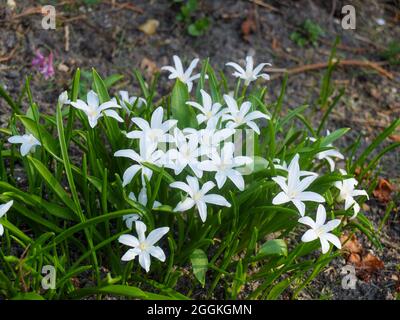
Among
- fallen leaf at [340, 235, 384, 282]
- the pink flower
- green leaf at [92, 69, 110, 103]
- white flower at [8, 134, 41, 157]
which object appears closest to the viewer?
white flower at [8, 134, 41, 157]

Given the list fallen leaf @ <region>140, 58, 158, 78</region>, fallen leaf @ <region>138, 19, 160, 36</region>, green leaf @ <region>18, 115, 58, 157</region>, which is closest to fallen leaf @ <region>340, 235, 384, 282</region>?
green leaf @ <region>18, 115, 58, 157</region>

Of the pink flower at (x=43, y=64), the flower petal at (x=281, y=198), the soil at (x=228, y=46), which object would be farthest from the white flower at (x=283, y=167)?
the pink flower at (x=43, y=64)

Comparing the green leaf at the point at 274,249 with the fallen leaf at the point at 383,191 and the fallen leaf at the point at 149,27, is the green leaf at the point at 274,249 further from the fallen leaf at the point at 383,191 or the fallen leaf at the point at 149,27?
the fallen leaf at the point at 149,27

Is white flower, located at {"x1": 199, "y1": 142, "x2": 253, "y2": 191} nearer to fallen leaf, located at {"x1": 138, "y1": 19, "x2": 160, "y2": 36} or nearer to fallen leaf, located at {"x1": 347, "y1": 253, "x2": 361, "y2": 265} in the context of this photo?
fallen leaf, located at {"x1": 347, "y1": 253, "x2": 361, "y2": 265}

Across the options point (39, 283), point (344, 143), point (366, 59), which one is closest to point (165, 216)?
point (39, 283)

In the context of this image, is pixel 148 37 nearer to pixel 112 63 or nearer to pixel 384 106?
pixel 112 63

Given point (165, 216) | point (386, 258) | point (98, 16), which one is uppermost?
point (98, 16)

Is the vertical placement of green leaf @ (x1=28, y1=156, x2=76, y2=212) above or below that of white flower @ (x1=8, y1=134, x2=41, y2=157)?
below
